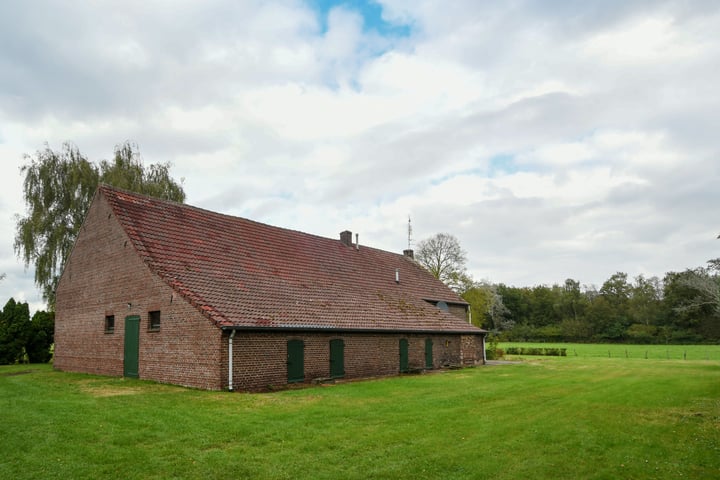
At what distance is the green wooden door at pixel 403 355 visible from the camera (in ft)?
76.9

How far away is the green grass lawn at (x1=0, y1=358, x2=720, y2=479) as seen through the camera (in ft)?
24.5

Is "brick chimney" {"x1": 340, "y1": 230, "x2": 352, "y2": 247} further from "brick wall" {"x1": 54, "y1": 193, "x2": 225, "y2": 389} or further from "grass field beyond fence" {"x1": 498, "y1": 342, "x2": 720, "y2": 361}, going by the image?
"grass field beyond fence" {"x1": 498, "y1": 342, "x2": 720, "y2": 361}

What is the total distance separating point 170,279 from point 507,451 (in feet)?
42.0

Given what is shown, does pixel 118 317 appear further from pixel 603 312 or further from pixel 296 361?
pixel 603 312

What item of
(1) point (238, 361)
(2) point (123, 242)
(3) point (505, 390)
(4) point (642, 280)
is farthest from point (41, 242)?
(4) point (642, 280)

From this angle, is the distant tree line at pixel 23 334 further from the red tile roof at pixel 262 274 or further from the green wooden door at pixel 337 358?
the green wooden door at pixel 337 358

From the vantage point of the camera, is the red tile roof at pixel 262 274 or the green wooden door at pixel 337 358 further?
the green wooden door at pixel 337 358

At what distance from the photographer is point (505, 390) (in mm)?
16797

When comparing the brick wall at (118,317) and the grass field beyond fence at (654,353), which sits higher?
the brick wall at (118,317)

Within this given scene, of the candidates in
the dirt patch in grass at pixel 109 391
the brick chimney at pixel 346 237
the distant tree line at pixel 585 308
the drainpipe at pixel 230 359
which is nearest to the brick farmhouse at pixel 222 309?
the drainpipe at pixel 230 359

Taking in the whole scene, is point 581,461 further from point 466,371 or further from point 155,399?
point 466,371

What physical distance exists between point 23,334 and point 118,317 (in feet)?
38.4

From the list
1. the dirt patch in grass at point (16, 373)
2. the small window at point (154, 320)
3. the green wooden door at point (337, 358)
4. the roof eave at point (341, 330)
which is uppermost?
the small window at point (154, 320)

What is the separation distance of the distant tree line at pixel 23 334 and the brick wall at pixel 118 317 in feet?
16.5
